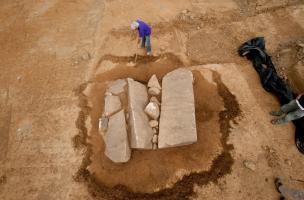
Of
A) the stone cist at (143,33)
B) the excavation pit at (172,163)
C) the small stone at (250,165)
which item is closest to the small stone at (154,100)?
the excavation pit at (172,163)

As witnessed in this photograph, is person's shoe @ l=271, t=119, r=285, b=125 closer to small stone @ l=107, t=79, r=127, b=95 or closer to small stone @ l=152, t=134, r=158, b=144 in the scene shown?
small stone @ l=152, t=134, r=158, b=144

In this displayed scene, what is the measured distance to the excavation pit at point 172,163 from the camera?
4781 mm

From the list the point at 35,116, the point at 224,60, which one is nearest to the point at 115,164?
the point at 35,116

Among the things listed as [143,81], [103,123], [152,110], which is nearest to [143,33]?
[143,81]

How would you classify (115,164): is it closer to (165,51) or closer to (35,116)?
(35,116)

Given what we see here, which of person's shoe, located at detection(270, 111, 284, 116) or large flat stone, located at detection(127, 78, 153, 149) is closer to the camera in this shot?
large flat stone, located at detection(127, 78, 153, 149)

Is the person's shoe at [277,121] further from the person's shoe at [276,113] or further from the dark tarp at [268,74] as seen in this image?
the dark tarp at [268,74]

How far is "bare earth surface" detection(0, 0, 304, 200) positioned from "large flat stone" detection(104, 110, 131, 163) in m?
0.22

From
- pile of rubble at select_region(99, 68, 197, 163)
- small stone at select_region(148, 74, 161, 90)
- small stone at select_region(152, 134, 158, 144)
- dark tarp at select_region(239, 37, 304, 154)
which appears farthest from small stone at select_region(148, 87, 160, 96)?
dark tarp at select_region(239, 37, 304, 154)

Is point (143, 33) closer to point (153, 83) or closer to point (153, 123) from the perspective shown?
point (153, 83)

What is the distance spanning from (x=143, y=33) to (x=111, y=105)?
7.30 feet

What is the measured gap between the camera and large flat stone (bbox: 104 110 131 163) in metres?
4.94

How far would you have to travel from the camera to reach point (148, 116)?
17.9 ft

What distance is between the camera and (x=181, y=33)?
7.39 m
